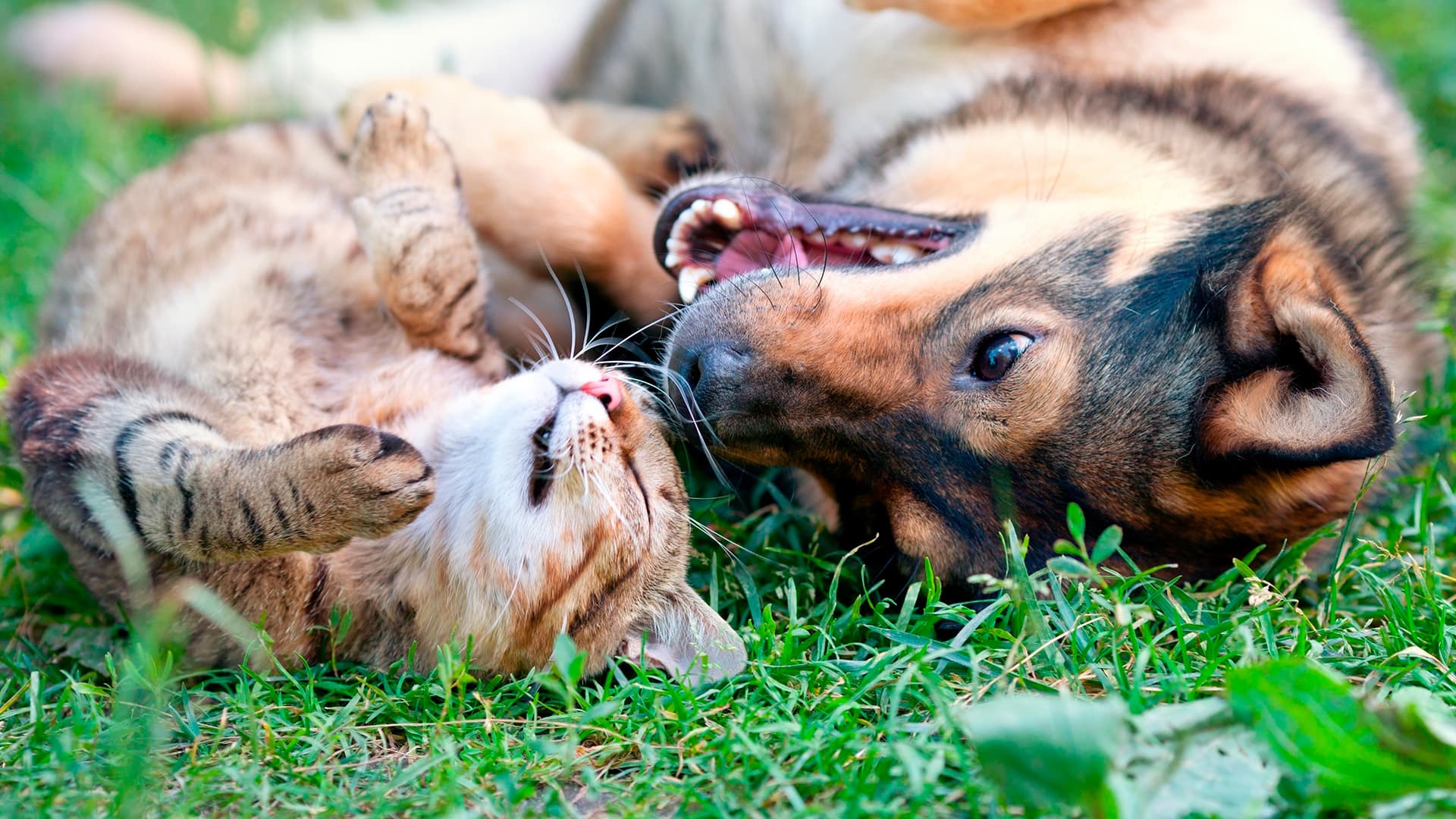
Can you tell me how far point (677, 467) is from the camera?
11.4 ft

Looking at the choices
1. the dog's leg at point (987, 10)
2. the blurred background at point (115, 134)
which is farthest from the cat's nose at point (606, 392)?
the blurred background at point (115, 134)

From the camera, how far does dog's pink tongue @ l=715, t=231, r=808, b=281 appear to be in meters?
3.52

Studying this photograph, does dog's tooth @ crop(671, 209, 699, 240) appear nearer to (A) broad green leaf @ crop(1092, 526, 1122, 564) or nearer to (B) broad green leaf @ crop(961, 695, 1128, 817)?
(A) broad green leaf @ crop(1092, 526, 1122, 564)

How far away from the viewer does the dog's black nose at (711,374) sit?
297cm

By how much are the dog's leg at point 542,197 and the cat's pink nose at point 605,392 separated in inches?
25.8

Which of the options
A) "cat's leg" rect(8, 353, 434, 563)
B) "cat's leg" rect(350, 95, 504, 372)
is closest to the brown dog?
"cat's leg" rect(350, 95, 504, 372)

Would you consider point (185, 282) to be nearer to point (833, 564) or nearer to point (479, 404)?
point (479, 404)

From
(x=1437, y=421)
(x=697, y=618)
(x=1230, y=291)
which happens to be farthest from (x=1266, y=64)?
(x=697, y=618)

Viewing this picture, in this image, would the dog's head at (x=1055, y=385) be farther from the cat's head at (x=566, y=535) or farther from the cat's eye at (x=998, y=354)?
the cat's head at (x=566, y=535)

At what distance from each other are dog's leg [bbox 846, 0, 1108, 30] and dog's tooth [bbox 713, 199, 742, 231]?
1.13 meters

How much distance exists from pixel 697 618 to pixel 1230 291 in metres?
1.56

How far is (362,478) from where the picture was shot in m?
2.66

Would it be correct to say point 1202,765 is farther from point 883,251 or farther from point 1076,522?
point 883,251

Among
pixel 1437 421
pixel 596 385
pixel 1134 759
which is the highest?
pixel 1437 421
